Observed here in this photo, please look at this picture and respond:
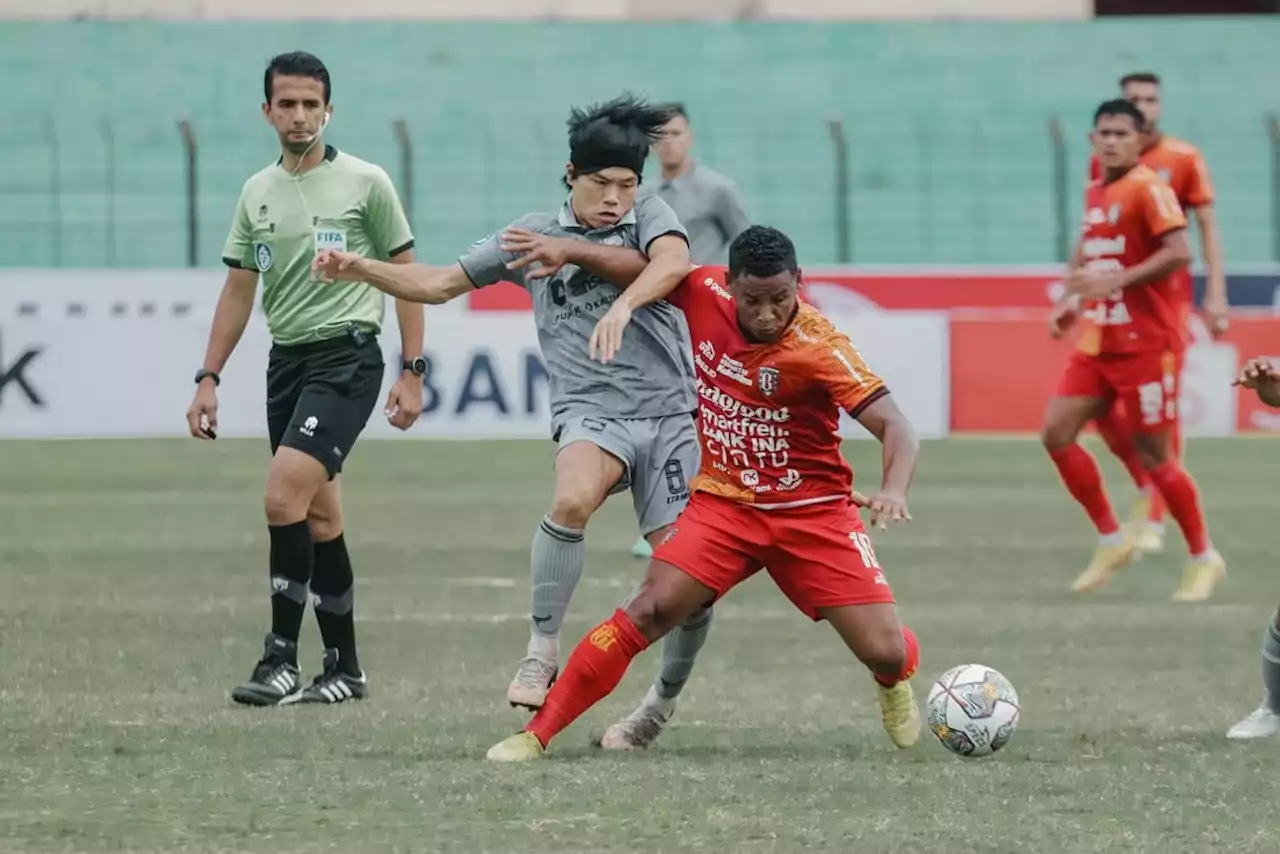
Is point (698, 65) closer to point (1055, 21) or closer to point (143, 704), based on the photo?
point (1055, 21)

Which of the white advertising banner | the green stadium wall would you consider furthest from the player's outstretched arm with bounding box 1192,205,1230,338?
the green stadium wall

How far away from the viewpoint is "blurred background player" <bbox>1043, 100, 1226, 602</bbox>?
11.1 meters

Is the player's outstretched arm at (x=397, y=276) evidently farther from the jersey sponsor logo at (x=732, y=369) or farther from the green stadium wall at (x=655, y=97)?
the green stadium wall at (x=655, y=97)

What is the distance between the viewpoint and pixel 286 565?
7.86 m

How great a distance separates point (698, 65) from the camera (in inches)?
1191

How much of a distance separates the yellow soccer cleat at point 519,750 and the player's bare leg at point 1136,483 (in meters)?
5.72

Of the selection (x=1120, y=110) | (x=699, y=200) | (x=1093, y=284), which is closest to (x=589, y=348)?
(x=1093, y=284)

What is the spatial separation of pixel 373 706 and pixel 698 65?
76.3 feet

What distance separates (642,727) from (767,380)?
3.65ft

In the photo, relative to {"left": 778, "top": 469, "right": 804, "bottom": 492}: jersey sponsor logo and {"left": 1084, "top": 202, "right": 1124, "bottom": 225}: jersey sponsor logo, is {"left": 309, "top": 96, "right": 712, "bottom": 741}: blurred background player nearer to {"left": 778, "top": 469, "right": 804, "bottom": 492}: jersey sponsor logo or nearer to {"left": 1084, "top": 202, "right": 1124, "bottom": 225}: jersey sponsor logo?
{"left": 778, "top": 469, "right": 804, "bottom": 492}: jersey sponsor logo

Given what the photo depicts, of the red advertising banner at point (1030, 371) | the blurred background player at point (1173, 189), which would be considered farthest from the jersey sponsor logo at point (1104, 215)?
the red advertising banner at point (1030, 371)

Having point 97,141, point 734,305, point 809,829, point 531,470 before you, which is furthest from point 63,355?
point 809,829

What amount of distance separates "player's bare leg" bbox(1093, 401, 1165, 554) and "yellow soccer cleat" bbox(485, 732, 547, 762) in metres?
5.72

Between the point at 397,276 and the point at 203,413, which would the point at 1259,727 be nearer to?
the point at 397,276
